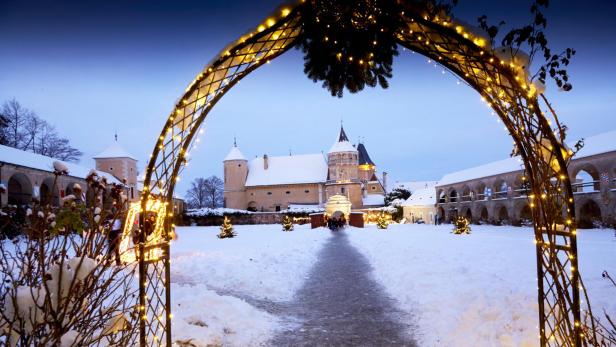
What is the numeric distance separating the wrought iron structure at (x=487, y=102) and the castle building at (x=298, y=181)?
51951 mm

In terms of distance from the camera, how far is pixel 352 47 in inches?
185

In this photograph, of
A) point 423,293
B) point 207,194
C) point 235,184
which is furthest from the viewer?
point 207,194

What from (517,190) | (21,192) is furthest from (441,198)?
(21,192)

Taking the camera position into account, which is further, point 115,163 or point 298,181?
point 298,181

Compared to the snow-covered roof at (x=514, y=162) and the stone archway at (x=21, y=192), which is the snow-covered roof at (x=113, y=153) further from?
the snow-covered roof at (x=514, y=162)

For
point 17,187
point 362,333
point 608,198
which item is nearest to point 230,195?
point 17,187

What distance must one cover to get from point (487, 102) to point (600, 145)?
2771 cm

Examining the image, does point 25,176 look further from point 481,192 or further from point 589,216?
point 481,192

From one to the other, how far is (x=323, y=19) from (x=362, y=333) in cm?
439

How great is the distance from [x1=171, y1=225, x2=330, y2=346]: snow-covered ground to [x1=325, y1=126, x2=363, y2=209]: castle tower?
4093 centimetres

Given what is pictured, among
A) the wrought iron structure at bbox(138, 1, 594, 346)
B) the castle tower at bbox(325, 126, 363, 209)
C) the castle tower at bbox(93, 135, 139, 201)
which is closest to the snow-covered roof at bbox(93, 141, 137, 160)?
A: the castle tower at bbox(93, 135, 139, 201)

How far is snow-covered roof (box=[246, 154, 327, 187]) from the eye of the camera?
196ft

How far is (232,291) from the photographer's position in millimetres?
8703

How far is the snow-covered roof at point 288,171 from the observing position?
59.6m
